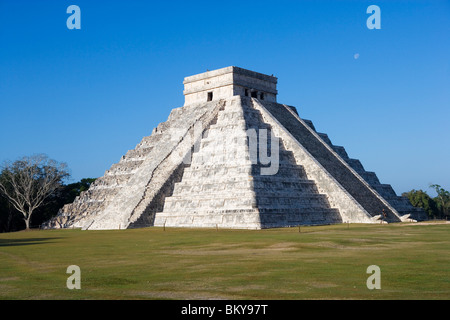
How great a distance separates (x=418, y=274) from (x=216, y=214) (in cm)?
1801

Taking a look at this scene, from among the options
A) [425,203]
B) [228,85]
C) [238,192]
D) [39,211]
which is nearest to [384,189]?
[228,85]

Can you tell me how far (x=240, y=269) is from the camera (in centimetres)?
1209

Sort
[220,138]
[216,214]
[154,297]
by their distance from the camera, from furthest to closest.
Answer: [220,138]
[216,214]
[154,297]

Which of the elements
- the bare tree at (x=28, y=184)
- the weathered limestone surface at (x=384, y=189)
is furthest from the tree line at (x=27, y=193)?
the weathered limestone surface at (x=384, y=189)

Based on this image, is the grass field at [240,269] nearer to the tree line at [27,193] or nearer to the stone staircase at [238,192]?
the stone staircase at [238,192]

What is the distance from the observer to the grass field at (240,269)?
927 cm

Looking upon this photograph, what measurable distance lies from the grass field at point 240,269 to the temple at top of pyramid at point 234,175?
30.9 feet

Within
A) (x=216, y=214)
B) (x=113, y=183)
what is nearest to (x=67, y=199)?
(x=113, y=183)

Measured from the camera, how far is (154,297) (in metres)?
8.92

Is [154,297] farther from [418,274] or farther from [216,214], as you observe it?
[216,214]

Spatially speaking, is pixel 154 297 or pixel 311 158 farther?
pixel 311 158

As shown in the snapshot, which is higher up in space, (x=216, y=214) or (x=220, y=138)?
(x=220, y=138)
